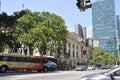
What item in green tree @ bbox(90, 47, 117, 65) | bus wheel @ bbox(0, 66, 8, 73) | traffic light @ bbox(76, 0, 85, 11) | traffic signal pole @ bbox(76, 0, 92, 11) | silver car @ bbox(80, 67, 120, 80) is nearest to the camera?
silver car @ bbox(80, 67, 120, 80)

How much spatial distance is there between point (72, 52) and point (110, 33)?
19.7 m

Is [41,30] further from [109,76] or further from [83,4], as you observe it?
[109,76]

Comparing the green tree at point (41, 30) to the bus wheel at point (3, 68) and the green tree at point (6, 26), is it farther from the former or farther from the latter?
the bus wheel at point (3, 68)

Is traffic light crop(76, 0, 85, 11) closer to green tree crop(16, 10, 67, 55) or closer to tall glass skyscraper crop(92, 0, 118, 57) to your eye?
green tree crop(16, 10, 67, 55)

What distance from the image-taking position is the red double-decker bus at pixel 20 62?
146 feet

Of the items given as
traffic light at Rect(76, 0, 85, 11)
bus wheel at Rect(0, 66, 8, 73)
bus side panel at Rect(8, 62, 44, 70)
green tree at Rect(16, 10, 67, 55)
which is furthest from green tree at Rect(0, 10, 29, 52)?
traffic light at Rect(76, 0, 85, 11)

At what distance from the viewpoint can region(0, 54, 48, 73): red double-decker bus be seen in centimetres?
4447

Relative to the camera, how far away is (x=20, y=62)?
4694cm

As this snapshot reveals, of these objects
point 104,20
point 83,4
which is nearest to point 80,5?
point 83,4

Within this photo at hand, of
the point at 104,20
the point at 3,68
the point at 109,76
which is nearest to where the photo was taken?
the point at 109,76

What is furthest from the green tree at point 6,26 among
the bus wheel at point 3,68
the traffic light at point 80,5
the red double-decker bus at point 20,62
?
the traffic light at point 80,5

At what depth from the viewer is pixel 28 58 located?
157 ft

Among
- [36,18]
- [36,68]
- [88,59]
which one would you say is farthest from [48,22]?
[88,59]

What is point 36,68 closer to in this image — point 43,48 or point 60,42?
point 43,48
